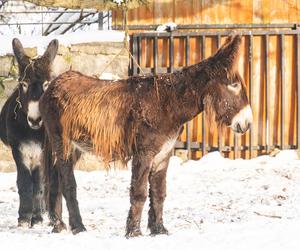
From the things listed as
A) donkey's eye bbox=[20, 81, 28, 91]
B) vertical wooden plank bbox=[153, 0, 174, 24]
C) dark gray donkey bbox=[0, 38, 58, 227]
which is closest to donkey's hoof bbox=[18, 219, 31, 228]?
dark gray donkey bbox=[0, 38, 58, 227]

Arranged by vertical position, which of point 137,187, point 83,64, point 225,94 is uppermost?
point 83,64

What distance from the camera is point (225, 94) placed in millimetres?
6520

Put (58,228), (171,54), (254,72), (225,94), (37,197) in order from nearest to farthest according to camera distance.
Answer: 1. (225,94)
2. (58,228)
3. (37,197)
4. (171,54)
5. (254,72)

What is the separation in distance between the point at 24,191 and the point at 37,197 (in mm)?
200

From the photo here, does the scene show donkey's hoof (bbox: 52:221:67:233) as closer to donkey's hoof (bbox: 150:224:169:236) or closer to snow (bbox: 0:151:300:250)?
snow (bbox: 0:151:300:250)

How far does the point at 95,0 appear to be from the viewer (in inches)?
477

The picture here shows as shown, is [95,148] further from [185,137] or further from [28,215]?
[185,137]

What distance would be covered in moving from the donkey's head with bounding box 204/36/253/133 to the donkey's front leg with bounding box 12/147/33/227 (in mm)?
2333

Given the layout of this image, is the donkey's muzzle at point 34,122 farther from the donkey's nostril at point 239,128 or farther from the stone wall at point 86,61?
the stone wall at point 86,61

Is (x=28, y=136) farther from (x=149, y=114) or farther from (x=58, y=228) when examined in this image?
(x=149, y=114)

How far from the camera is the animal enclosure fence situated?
41.4 feet

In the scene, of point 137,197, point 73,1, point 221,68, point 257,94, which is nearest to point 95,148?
point 137,197

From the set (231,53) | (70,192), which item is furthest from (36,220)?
(231,53)

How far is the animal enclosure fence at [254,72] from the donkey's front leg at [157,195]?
19.1ft
